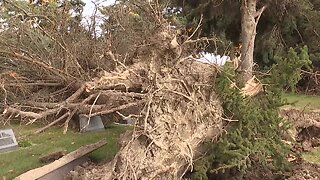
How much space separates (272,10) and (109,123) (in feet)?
19.6

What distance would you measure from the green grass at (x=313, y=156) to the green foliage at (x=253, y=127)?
0.91m

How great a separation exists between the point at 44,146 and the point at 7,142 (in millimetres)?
649

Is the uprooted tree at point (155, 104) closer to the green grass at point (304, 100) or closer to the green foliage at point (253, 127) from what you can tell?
the green foliage at point (253, 127)

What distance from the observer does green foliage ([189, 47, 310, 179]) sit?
5.79 metres

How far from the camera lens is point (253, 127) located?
6.08m

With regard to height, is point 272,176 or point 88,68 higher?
point 88,68

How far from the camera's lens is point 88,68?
893 centimetres

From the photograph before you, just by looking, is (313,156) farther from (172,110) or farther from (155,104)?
(155,104)

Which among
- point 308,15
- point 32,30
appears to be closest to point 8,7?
point 32,30

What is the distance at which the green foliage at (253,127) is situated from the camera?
5789 mm

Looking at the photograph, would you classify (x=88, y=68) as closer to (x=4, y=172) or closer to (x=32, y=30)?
(x=32, y=30)

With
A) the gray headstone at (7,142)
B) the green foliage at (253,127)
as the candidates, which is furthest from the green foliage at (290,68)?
the gray headstone at (7,142)

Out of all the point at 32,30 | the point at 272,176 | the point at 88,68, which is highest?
the point at 32,30

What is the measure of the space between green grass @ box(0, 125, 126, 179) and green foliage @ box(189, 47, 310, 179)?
69.6 inches
